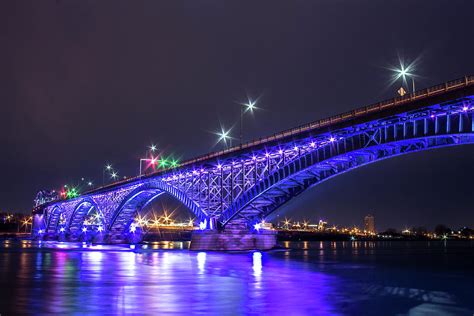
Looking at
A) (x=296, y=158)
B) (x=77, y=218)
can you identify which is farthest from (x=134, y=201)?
(x=296, y=158)

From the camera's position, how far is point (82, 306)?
21.2 metres

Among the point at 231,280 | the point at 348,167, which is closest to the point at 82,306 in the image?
the point at 231,280

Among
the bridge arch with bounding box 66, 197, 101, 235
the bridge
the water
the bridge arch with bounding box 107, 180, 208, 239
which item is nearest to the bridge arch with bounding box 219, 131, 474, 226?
the bridge

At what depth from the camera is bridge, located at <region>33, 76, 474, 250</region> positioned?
151 feet

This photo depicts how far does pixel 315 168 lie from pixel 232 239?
22.7 metres

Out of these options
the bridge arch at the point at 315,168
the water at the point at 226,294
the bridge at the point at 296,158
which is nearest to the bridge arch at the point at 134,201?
the bridge at the point at 296,158

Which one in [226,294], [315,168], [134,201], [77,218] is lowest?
[226,294]

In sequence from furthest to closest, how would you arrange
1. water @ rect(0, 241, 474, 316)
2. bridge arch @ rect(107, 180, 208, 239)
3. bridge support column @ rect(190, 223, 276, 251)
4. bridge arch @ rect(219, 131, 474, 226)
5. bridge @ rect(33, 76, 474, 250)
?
bridge arch @ rect(107, 180, 208, 239)
bridge support column @ rect(190, 223, 276, 251)
bridge arch @ rect(219, 131, 474, 226)
bridge @ rect(33, 76, 474, 250)
water @ rect(0, 241, 474, 316)

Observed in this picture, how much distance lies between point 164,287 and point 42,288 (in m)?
6.33

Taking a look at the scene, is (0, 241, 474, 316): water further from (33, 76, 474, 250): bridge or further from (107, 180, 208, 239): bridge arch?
(107, 180, 208, 239): bridge arch

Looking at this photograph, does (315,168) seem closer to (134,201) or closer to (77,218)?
(134,201)

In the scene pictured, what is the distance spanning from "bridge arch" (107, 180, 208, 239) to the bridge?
56 centimetres

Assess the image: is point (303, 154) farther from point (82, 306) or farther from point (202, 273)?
point (82, 306)

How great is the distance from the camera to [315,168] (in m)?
63.0
